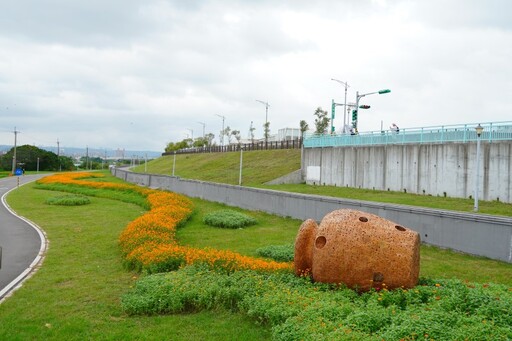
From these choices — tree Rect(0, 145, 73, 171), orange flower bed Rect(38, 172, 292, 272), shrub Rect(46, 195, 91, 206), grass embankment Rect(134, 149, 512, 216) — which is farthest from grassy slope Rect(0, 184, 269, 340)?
tree Rect(0, 145, 73, 171)

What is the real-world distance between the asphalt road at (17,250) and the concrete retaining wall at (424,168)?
18.8m

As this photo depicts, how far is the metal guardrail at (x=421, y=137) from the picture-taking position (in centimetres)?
2088

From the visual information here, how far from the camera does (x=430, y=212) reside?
45.5 ft

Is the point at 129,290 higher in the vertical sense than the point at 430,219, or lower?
lower

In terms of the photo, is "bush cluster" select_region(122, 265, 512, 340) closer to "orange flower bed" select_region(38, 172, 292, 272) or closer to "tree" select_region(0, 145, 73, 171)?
"orange flower bed" select_region(38, 172, 292, 272)

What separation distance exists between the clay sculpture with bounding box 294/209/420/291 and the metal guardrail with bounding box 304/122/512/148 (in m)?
14.9

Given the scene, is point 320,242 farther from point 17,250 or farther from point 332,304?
point 17,250

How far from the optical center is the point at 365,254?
8281mm

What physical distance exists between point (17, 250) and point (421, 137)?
20719 millimetres

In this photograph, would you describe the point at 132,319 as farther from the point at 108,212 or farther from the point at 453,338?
the point at 108,212

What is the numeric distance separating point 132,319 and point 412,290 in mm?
4907

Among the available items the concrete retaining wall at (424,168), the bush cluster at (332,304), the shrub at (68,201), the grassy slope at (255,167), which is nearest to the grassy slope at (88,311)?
the bush cluster at (332,304)

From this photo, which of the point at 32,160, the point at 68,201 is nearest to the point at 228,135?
the point at 32,160

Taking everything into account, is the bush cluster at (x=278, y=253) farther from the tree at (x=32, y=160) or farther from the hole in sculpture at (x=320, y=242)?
the tree at (x=32, y=160)
